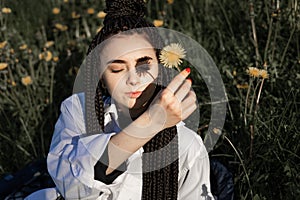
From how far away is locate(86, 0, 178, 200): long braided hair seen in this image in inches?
63.6

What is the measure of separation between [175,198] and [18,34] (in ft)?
5.32

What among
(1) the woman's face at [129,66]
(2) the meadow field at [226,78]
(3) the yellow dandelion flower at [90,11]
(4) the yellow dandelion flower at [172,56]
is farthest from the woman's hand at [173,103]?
(3) the yellow dandelion flower at [90,11]

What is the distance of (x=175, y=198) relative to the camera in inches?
67.2

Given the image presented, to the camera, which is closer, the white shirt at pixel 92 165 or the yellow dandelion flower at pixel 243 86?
the white shirt at pixel 92 165

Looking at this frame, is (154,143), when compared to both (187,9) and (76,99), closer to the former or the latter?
(76,99)

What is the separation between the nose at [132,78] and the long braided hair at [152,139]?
97mm

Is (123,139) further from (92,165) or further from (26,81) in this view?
(26,81)

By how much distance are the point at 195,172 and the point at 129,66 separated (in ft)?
1.36

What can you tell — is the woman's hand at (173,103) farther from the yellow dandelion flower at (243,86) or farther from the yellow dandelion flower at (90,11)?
the yellow dandelion flower at (90,11)

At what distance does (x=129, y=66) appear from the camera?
154 cm

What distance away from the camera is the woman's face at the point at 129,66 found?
1536mm

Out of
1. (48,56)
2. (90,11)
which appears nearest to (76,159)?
(48,56)

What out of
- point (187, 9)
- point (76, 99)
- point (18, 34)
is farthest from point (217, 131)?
point (18, 34)

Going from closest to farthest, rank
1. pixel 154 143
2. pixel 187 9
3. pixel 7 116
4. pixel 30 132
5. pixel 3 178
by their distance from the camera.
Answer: pixel 154 143 → pixel 3 178 → pixel 30 132 → pixel 7 116 → pixel 187 9
